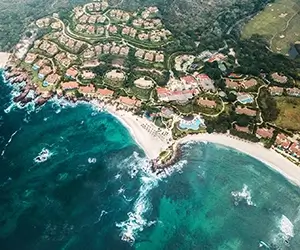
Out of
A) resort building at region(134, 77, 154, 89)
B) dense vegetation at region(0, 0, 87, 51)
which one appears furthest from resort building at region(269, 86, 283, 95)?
dense vegetation at region(0, 0, 87, 51)

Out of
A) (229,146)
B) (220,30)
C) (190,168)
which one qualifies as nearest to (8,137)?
(190,168)

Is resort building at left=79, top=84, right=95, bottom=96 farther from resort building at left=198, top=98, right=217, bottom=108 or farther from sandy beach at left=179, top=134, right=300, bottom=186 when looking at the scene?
sandy beach at left=179, top=134, right=300, bottom=186

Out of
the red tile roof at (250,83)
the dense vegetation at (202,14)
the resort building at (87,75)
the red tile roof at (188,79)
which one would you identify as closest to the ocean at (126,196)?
the resort building at (87,75)

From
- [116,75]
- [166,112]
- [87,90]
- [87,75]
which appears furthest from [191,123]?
[87,75]

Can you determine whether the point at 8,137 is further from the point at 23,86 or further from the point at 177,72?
the point at 177,72

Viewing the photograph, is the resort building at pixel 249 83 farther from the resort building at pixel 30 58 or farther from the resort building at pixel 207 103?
the resort building at pixel 30 58
